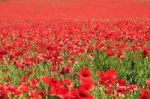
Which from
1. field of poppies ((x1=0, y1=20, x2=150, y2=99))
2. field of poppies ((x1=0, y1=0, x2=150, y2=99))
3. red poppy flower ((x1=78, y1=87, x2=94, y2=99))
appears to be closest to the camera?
red poppy flower ((x1=78, y1=87, x2=94, y2=99))

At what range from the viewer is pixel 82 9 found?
40.2 metres

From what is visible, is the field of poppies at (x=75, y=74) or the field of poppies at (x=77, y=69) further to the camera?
the field of poppies at (x=75, y=74)

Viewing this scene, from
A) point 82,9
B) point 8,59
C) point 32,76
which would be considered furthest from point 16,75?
point 82,9

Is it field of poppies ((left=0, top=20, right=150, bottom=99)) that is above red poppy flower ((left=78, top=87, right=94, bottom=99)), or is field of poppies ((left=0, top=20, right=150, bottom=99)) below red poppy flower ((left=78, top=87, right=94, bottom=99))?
below

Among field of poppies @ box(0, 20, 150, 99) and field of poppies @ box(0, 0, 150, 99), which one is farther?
field of poppies @ box(0, 20, 150, 99)

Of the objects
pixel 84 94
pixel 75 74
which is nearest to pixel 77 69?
pixel 75 74

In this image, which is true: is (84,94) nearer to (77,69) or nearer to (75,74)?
(75,74)

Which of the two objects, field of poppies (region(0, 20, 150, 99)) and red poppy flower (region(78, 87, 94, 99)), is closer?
red poppy flower (region(78, 87, 94, 99))

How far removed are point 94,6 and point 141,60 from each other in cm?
3496

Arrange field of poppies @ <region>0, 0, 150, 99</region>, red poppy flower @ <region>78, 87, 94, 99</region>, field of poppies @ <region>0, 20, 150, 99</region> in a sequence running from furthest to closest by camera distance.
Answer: field of poppies @ <region>0, 20, 150, 99</region> < field of poppies @ <region>0, 0, 150, 99</region> < red poppy flower @ <region>78, 87, 94, 99</region>

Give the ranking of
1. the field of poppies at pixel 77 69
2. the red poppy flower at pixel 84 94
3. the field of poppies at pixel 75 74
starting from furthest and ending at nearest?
the field of poppies at pixel 75 74 < the field of poppies at pixel 77 69 < the red poppy flower at pixel 84 94

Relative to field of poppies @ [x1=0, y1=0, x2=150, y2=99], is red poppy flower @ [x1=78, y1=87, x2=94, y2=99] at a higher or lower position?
higher

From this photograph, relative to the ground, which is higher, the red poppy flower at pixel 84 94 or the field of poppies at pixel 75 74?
the red poppy flower at pixel 84 94

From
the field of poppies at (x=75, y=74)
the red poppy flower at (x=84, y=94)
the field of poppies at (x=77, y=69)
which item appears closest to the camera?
the red poppy flower at (x=84, y=94)
